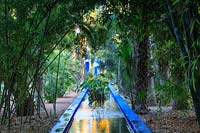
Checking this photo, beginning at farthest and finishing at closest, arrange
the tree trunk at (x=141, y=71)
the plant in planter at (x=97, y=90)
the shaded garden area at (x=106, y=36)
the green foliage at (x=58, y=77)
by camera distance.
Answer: the plant in planter at (x=97, y=90) → the green foliage at (x=58, y=77) → the tree trunk at (x=141, y=71) → the shaded garden area at (x=106, y=36)

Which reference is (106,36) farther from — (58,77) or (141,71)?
(58,77)

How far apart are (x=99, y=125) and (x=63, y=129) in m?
1.41

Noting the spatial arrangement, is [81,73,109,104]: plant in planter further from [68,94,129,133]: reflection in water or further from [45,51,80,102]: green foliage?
[68,94,129,133]: reflection in water

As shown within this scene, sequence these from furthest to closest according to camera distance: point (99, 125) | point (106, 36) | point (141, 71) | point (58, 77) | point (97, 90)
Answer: point (58, 77), point (97, 90), point (141, 71), point (106, 36), point (99, 125)

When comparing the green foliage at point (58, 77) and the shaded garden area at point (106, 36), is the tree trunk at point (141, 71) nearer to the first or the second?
the shaded garden area at point (106, 36)

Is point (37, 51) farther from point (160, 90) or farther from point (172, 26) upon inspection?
point (172, 26)

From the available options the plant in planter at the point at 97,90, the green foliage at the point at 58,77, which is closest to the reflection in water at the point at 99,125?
the green foliage at the point at 58,77

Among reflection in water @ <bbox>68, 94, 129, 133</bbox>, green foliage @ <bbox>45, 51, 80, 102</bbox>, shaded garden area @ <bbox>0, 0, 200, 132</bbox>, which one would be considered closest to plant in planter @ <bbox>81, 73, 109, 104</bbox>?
green foliage @ <bbox>45, 51, 80, 102</bbox>

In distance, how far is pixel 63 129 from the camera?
26.8 feet

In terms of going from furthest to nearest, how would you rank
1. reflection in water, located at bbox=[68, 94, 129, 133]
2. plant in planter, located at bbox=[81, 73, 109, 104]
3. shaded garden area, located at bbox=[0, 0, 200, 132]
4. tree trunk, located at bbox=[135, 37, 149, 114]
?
plant in planter, located at bbox=[81, 73, 109, 104], tree trunk, located at bbox=[135, 37, 149, 114], reflection in water, located at bbox=[68, 94, 129, 133], shaded garden area, located at bbox=[0, 0, 200, 132]

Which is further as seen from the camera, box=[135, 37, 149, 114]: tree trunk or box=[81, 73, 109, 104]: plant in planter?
box=[81, 73, 109, 104]: plant in planter

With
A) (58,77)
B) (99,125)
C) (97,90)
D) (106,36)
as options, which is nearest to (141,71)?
(106,36)

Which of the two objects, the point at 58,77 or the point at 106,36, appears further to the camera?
the point at 58,77

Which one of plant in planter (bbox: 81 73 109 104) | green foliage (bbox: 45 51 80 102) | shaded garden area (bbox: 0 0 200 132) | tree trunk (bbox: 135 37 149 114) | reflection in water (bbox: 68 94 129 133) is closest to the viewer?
shaded garden area (bbox: 0 0 200 132)
